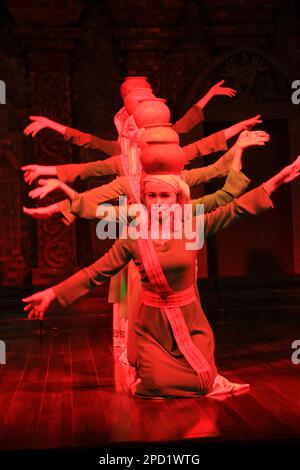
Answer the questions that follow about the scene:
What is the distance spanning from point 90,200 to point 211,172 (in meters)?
0.76

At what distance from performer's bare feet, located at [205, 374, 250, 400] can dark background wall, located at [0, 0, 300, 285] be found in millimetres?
4186

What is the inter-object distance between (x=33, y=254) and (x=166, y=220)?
465 cm

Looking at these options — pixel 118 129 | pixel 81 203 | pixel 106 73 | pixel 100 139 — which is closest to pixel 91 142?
pixel 100 139

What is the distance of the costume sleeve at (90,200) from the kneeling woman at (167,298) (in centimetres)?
41

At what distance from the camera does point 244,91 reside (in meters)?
8.53

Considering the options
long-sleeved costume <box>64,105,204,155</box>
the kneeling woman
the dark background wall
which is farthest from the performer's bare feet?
the dark background wall

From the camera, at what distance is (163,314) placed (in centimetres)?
412

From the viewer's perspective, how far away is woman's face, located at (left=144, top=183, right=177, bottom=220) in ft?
13.2

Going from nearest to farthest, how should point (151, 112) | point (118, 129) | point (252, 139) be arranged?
point (252, 139) → point (151, 112) → point (118, 129)

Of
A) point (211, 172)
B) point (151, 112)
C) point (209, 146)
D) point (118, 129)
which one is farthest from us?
point (118, 129)

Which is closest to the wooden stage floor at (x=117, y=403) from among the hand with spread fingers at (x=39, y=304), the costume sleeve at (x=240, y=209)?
the hand with spread fingers at (x=39, y=304)

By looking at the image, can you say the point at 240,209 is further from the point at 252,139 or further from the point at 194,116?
the point at 194,116

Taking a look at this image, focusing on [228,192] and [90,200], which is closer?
[228,192]
